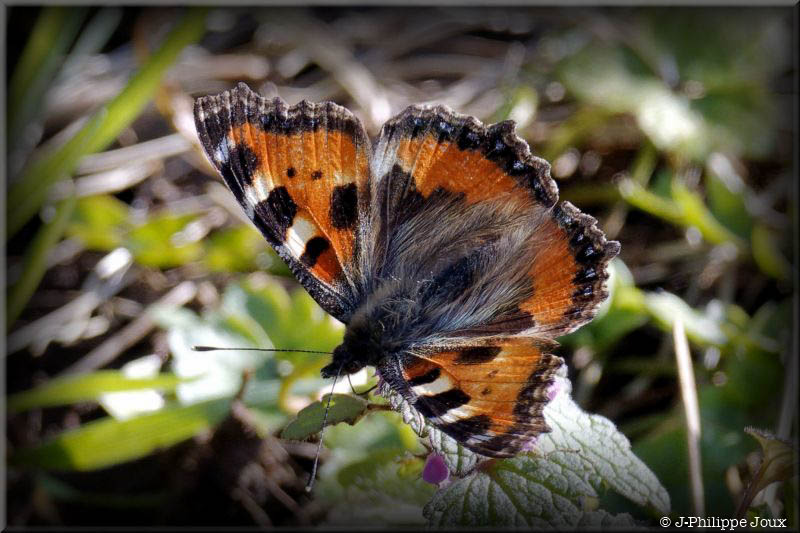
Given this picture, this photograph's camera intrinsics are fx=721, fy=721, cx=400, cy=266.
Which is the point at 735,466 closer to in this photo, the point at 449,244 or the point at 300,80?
the point at 449,244

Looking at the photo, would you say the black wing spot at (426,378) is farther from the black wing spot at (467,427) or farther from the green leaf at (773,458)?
the green leaf at (773,458)

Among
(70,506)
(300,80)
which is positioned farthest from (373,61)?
(70,506)

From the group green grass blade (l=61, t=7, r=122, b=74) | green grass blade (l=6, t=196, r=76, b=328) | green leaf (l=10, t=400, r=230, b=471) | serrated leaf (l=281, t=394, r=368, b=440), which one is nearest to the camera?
serrated leaf (l=281, t=394, r=368, b=440)

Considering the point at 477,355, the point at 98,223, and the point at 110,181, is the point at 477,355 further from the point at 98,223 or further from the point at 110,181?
the point at 110,181

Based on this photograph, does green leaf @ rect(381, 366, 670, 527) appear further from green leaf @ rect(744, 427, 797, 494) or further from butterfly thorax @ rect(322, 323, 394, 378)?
green leaf @ rect(744, 427, 797, 494)

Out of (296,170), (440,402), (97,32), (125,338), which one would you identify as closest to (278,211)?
(296,170)

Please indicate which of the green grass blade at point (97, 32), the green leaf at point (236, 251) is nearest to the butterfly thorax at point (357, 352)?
the green leaf at point (236, 251)

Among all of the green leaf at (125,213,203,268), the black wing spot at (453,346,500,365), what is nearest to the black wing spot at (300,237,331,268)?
the black wing spot at (453,346,500,365)
